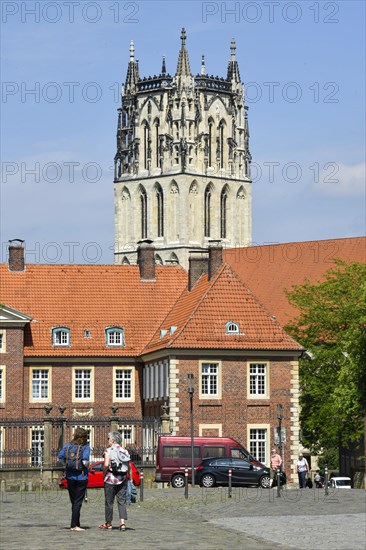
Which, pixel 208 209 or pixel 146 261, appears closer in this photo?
pixel 146 261

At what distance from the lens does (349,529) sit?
27.4 meters

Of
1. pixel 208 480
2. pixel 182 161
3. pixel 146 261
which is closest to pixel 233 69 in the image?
pixel 182 161

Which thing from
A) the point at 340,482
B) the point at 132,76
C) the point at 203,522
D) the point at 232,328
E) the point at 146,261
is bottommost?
the point at 203,522

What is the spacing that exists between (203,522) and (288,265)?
73.0 meters

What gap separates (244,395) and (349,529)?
3694cm

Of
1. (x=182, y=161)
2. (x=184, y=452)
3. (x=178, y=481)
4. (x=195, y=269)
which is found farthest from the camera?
(x=182, y=161)

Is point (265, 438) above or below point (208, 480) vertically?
above

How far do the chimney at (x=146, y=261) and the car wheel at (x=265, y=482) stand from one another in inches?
1049

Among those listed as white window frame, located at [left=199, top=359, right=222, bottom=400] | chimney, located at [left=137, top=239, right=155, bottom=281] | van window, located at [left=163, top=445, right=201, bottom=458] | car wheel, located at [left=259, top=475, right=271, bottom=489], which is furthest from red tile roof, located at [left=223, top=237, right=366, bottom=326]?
car wheel, located at [left=259, top=475, right=271, bottom=489]

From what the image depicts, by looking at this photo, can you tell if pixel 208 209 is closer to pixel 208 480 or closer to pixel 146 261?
pixel 146 261

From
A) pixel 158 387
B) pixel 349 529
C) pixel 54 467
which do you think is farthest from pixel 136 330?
pixel 349 529

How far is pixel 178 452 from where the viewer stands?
52250mm

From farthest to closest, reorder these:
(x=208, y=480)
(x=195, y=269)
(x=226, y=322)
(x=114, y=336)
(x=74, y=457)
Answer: (x=195, y=269) → (x=114, y=336) → (x=226, y=322) → (x=208, y=480) → (x=74, y=457)

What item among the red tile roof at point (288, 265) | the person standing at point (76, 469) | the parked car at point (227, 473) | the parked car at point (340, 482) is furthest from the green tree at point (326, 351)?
the person standing at point (76, 469)
